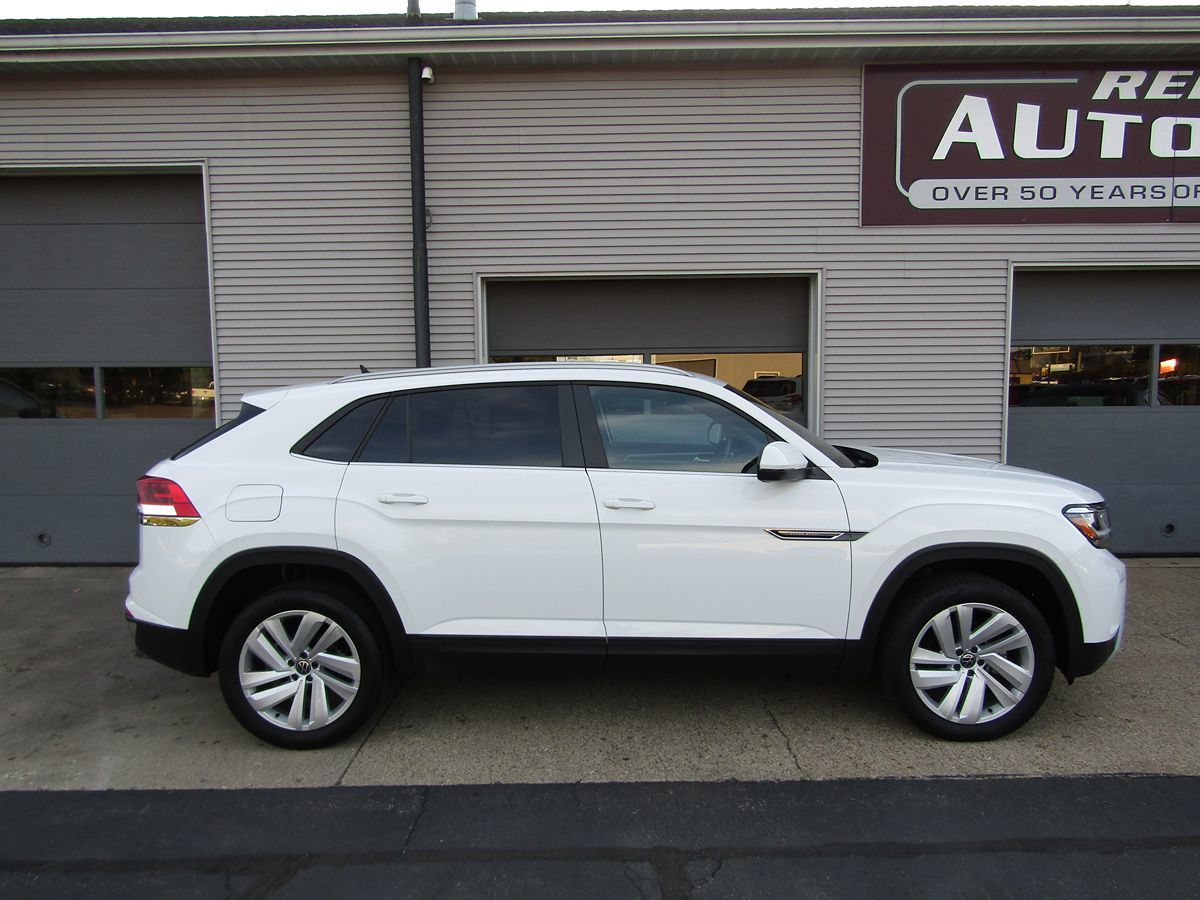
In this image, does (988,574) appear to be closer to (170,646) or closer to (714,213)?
(170,646)

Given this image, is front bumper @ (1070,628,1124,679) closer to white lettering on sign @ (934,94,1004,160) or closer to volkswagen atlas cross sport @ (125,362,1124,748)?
volkswagen atlas cross sport @ (125,362,1124,748)

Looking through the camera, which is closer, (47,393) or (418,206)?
(418,206)

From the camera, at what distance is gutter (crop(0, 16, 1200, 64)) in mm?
6207

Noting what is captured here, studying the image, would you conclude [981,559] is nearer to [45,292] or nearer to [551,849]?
[551,849]

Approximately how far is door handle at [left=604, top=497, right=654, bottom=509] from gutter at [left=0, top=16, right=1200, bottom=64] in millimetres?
4648

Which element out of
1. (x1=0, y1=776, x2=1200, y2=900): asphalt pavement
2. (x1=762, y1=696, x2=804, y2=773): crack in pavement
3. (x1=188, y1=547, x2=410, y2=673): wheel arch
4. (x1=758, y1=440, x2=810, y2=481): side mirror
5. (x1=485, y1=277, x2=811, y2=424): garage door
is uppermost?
(x1=485, y1=277, x2=811, y2=424): garage door

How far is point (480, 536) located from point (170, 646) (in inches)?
61.1

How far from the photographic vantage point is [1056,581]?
3439 millimetres

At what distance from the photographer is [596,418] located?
11.8 feet

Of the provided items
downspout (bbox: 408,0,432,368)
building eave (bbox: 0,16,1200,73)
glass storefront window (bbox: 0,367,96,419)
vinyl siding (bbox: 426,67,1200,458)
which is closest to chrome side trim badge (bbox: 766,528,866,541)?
vinyl siding (bbox: 426,67,1200,458)

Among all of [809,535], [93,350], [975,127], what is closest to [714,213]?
[975,127]

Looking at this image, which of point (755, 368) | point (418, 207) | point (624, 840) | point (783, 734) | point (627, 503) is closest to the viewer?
point (624, 840)

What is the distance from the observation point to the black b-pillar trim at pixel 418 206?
6434mm

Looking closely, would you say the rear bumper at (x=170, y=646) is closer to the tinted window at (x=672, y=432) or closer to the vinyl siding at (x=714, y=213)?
the tinted window at (x=672, y=432)
